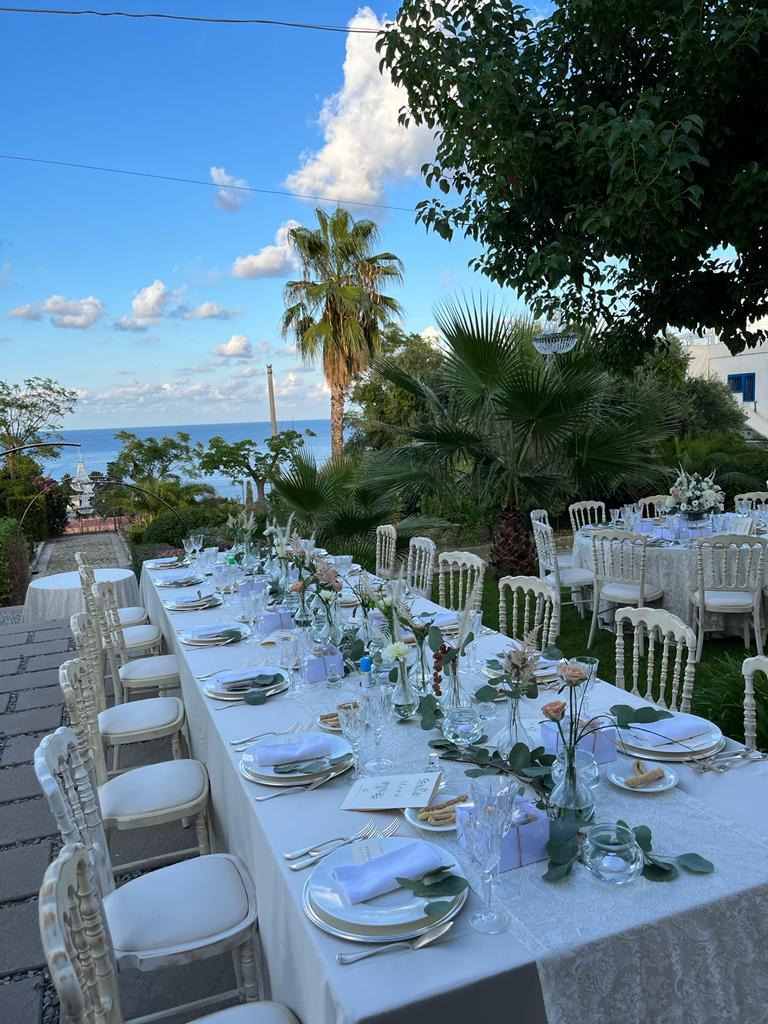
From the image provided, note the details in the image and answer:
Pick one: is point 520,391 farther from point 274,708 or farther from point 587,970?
point 587,970

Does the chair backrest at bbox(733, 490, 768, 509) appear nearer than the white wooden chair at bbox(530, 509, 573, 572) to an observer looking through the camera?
No

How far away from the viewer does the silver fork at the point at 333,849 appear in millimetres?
1483

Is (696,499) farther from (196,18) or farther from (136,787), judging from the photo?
(196,18)

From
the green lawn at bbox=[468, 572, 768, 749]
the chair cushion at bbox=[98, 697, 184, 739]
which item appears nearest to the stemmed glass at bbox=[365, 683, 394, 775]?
the chair cushion at bbox=[98, 697, 184, 739]

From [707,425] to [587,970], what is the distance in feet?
48.3

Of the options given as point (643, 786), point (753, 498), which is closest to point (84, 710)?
point (643, 786)

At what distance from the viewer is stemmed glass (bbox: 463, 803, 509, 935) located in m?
1.25

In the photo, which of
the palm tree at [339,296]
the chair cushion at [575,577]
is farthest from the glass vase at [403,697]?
the palm tree at [339,296]

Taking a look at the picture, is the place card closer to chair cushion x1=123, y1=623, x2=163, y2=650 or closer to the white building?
chair cushion x1=123, y1=623, x2=163, y2=650

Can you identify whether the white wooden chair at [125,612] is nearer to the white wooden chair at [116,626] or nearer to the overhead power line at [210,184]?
the white wooden chair at [116,626]

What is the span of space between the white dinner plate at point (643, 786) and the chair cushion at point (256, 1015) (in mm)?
849

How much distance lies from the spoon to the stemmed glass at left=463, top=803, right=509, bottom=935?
2.5 inches

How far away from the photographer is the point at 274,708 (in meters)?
2.43

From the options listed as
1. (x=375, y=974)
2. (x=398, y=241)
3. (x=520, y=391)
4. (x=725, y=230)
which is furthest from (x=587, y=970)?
(x=398, y=241)
